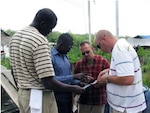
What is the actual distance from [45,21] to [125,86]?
0.99 m

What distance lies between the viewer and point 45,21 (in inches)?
89.7

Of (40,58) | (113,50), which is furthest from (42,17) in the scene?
(113,50)

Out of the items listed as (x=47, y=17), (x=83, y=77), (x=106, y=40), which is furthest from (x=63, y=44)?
(x=47, y=17)

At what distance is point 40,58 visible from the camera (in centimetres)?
216

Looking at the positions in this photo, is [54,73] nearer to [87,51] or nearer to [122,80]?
[122,80]

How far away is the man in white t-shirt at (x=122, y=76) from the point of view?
2562 millimetres

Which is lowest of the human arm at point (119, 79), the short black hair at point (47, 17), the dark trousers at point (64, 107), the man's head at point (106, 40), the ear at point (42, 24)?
the dark trousers at point (64, 107)

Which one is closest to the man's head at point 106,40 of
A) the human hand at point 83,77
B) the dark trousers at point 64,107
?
the human hand at point 83,77

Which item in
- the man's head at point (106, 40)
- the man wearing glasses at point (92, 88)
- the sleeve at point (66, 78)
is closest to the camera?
the man's head at point (106, 40)

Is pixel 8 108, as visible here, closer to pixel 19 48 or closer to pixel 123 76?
pixel 19 48

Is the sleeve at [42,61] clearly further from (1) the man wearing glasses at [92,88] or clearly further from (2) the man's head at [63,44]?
(1) the man wearing glasses at [92,88]

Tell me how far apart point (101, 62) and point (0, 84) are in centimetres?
140

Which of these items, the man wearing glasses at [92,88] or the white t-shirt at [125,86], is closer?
the white t-shirt at [125,86]

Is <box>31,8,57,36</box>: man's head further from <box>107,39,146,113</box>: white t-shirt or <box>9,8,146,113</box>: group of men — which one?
<box>107,39,146,113</box>: white t-shirt
